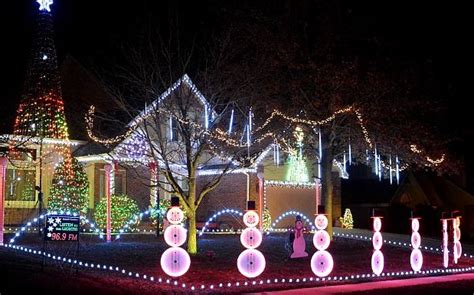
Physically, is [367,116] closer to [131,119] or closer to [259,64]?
[259,64]

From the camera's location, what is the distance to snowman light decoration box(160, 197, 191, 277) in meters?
14.4

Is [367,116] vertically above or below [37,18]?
below

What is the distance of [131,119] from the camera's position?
21.8 metres

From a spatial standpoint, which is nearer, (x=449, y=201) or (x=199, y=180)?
(x=199, y=180)

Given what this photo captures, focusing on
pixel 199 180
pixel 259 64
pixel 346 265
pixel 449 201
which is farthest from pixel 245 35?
pixel 449 201

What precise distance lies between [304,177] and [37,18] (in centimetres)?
1482

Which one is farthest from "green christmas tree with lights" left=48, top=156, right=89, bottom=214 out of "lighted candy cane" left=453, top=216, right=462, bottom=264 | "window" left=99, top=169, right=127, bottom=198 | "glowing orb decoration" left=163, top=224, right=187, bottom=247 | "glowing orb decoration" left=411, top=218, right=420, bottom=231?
"lighted candy cane" left=453, top=216, right=462, bottom=264

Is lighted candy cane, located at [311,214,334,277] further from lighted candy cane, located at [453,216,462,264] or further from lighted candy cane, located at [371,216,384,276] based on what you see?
lighted candy cane, located at [453,216,462,264]

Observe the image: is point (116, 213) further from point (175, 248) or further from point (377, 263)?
point (175, 248)

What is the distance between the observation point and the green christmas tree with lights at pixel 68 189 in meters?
24.9

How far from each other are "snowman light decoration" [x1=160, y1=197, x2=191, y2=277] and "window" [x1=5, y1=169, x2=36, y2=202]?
15006mm

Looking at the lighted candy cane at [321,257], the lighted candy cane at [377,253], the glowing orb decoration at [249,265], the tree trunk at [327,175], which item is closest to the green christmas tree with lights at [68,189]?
the tree trunk at [327,175]

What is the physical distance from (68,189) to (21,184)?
4.18m

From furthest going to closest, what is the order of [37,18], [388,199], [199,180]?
[388,199], [199,180], [37,18]
